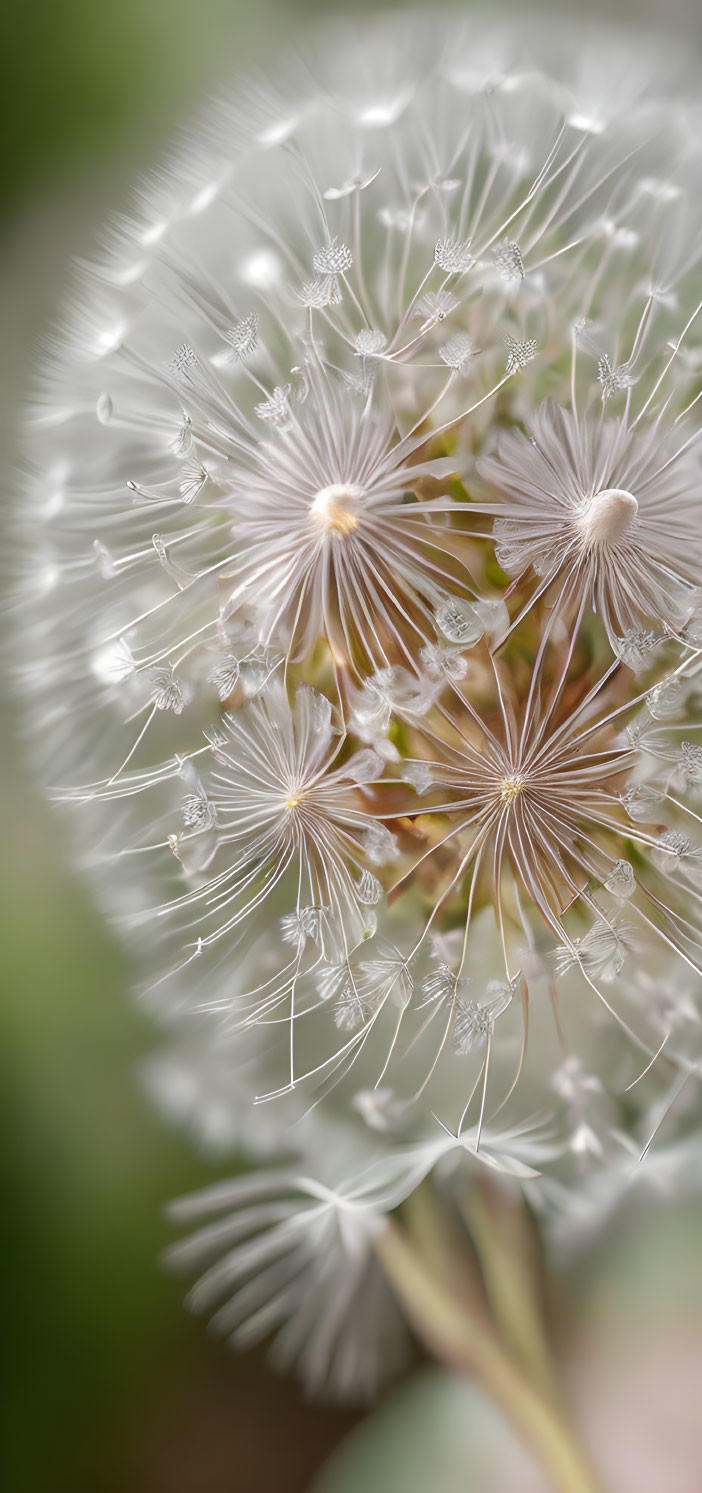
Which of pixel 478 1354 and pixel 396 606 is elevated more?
pixel 396 606

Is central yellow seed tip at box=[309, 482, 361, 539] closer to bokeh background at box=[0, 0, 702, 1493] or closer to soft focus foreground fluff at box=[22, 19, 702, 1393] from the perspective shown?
soft focus foreground fluff at box=[22, 19, 702, 1393]

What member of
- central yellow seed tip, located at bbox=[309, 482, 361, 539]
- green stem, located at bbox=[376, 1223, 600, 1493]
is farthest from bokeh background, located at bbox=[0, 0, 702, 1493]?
central yellow seed tip, located at bbox=[309, 482, 361, 539]

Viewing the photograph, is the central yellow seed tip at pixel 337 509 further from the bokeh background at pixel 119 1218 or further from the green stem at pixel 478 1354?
the green stem at pixel 478 1354

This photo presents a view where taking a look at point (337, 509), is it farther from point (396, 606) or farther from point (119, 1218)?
point (119, 1218)

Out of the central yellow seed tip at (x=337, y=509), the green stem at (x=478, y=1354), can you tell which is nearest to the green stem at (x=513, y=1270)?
the green stem at (x=478, y=1354)

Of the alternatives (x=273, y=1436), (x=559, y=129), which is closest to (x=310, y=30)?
(x=559, y=129)

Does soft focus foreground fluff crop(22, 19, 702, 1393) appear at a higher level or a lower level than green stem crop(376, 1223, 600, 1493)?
higher

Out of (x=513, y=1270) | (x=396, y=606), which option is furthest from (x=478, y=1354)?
(x=396, y=606)
